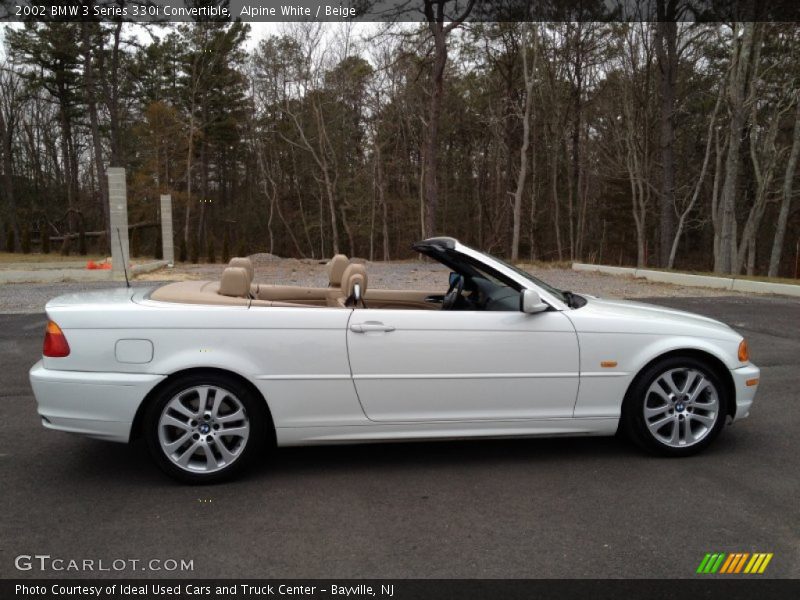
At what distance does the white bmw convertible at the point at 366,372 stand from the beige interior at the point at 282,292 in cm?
3

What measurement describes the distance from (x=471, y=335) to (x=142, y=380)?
194 cm

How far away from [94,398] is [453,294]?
96.5 inches

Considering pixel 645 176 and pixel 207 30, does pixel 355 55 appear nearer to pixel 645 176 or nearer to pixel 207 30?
pixel 207 30

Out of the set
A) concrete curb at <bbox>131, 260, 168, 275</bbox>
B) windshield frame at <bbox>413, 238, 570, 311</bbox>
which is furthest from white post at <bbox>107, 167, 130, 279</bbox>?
windshield frame at <bbox>413, 238, 570, 311</bbox>

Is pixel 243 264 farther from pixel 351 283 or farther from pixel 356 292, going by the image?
pixel 356 292

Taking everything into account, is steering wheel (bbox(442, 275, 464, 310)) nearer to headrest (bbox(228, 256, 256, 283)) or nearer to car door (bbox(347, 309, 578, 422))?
car door (bbox(347, 309, 578, 422))

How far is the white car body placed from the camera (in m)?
3.60

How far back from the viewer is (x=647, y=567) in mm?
2748

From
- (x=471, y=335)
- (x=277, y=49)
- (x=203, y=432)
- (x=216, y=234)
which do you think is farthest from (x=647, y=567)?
(x=216, y=234)
